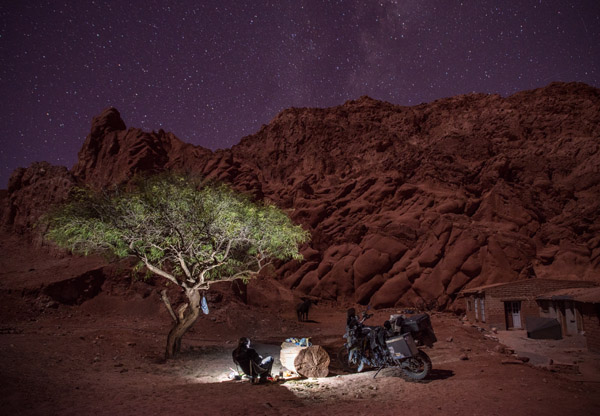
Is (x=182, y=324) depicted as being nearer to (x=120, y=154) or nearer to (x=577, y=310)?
(x=577, y=310)

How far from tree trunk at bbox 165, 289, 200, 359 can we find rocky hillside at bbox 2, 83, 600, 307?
30.8 meters

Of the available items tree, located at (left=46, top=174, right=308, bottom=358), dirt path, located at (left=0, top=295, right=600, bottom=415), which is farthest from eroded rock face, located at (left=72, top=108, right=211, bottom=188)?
dirt path, located at (left=0, top=295, right=600, bottom=415)

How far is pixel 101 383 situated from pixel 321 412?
7.35 meters

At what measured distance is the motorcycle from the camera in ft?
33.2

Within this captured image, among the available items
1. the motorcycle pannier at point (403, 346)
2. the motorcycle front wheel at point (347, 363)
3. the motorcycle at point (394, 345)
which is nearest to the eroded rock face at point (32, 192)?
the motorcycle front wheel at point (347, 363)

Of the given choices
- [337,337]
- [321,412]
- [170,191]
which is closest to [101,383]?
[321,412]

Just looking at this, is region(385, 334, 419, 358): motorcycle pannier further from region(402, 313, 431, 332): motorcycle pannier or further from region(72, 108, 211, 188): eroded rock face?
region(72, 108, 211, 188): eroded rock face

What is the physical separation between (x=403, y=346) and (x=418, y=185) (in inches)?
1949

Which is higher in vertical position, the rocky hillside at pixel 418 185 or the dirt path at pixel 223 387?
the rocky hillside at pixel 418 185

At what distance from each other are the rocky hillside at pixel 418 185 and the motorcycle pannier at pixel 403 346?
31.5 m

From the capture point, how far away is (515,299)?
2703cm

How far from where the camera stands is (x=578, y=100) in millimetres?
64688

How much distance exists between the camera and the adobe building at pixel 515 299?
26.5m

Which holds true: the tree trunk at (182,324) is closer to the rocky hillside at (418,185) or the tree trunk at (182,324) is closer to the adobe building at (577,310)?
the adobe building at (577,310)
